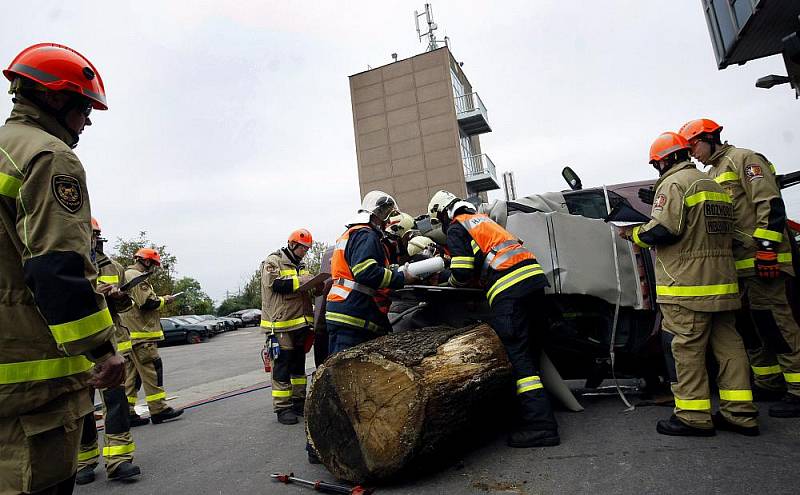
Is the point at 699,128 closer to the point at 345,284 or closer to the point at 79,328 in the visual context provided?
the point at 345,284

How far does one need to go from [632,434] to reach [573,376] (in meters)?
0.99

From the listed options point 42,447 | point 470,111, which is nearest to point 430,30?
point 470,111

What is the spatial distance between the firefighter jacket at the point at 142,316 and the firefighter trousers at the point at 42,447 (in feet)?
13.1

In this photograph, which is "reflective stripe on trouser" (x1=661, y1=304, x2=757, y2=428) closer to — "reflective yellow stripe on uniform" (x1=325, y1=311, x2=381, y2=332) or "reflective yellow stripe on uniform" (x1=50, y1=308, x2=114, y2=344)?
"reflective yellow stripe on uniform" (x1=325, y1=311, x2=381, y2=332)

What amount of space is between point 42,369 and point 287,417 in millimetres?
3313

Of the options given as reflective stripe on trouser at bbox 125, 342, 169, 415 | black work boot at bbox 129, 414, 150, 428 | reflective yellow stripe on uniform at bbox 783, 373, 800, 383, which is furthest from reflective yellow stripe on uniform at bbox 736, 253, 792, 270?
black work boot at bbox 129, 414, 150, 428

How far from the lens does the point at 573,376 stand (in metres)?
4.25

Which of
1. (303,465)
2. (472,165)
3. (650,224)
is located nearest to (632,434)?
(650,224)

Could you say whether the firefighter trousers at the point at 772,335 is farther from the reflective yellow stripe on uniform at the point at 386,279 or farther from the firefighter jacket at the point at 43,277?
the firefighter jacket at the point at 43,277

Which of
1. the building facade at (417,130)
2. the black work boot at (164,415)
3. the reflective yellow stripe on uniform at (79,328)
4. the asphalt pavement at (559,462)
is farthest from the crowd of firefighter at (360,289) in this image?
the building facade at (417,130)

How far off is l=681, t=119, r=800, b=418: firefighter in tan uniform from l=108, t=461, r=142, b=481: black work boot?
15.1 ft

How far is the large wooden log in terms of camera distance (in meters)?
2.70

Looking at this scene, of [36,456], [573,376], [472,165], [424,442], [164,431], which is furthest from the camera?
[472,165]

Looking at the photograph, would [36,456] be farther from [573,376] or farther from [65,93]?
[573,376]
